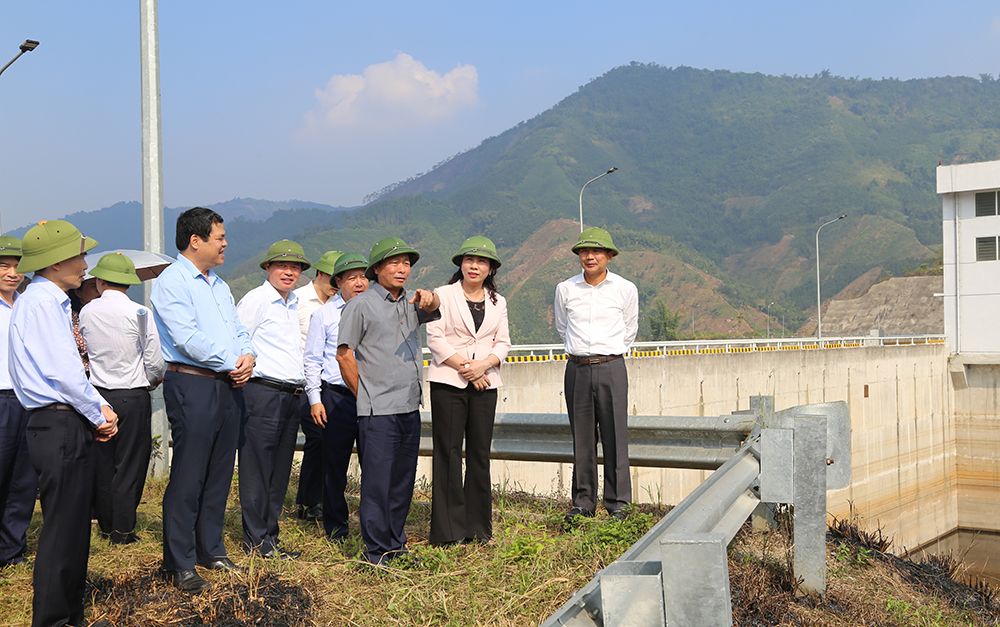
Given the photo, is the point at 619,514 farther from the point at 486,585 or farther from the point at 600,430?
the point at 486,585

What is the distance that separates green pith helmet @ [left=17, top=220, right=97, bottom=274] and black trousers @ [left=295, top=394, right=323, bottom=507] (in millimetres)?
2534

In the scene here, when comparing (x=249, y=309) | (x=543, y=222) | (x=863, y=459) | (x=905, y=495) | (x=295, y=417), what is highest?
(x=543, y=222)

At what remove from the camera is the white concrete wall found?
18.1 metres

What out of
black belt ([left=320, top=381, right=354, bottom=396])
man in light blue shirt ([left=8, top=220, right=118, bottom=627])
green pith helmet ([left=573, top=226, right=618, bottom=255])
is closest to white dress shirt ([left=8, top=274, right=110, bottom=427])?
man in light blue shirt ([left=8, top=220, right=118, bottom=627])

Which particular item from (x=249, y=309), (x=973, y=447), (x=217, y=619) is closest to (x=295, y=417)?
(x=249, y=309)

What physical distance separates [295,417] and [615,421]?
219 cm

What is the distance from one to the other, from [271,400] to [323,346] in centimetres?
91

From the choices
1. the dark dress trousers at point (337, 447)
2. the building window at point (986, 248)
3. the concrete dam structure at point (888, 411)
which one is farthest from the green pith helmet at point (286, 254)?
the building window at point (986, 248)

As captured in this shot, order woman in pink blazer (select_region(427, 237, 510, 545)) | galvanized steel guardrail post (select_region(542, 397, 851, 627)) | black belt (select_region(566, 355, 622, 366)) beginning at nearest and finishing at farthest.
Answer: galvanized steel guardrail post (select_region(542, 397, 851, 627)) → woman in pink blazer (select_region(427, 237, 510, 545)) → black belt (select_region(566, 355, 622, 366))

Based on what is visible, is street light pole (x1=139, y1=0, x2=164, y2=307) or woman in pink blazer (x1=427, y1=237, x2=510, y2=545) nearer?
woman in pink blazer (x1=427, y1=237, x2=510, y2=545)

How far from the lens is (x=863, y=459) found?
24625 mm

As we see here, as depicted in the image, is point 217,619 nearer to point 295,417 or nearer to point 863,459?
point 295,417

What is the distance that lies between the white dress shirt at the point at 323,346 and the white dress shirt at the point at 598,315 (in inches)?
66.6

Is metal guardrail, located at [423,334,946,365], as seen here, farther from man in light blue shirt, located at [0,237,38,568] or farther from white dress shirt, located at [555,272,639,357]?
man in light blue shirt, located at [0,237,38,568]
